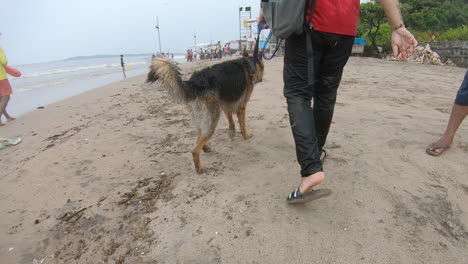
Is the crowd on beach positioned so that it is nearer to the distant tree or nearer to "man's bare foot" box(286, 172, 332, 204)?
the distant tree

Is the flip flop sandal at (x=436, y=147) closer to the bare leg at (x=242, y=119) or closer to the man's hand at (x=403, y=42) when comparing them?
the man's hand at (x=403, y=42)

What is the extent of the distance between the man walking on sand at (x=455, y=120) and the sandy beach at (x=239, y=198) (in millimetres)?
87

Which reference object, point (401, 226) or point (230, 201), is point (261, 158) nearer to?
point (230, 201)

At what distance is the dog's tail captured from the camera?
7.60 feet

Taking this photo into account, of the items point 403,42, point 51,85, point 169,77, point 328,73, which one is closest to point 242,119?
point 169,77

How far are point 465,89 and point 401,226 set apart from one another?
163 centimetres

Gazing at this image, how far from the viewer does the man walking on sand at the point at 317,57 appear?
1.57 meters

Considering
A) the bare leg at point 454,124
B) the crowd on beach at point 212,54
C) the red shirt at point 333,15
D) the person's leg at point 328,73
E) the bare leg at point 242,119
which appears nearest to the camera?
the red shirt at point 333,15

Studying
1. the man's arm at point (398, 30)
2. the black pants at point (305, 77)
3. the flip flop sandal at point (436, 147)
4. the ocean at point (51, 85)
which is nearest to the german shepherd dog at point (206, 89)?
the ocean at point (51, 85)

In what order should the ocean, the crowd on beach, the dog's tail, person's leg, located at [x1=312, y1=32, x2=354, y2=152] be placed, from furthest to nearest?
the crowd on beach → the ocean → the dog's tail → person's leg, located at [x1=312, y1=32, x2=354, y2=152]

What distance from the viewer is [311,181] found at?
159cm

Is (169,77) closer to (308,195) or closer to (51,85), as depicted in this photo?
(308,195)

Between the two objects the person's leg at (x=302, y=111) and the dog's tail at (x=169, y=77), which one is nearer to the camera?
the person's leg at (x=302, y=111)

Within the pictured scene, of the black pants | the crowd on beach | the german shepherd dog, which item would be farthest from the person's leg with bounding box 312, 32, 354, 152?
the crowd on beach
